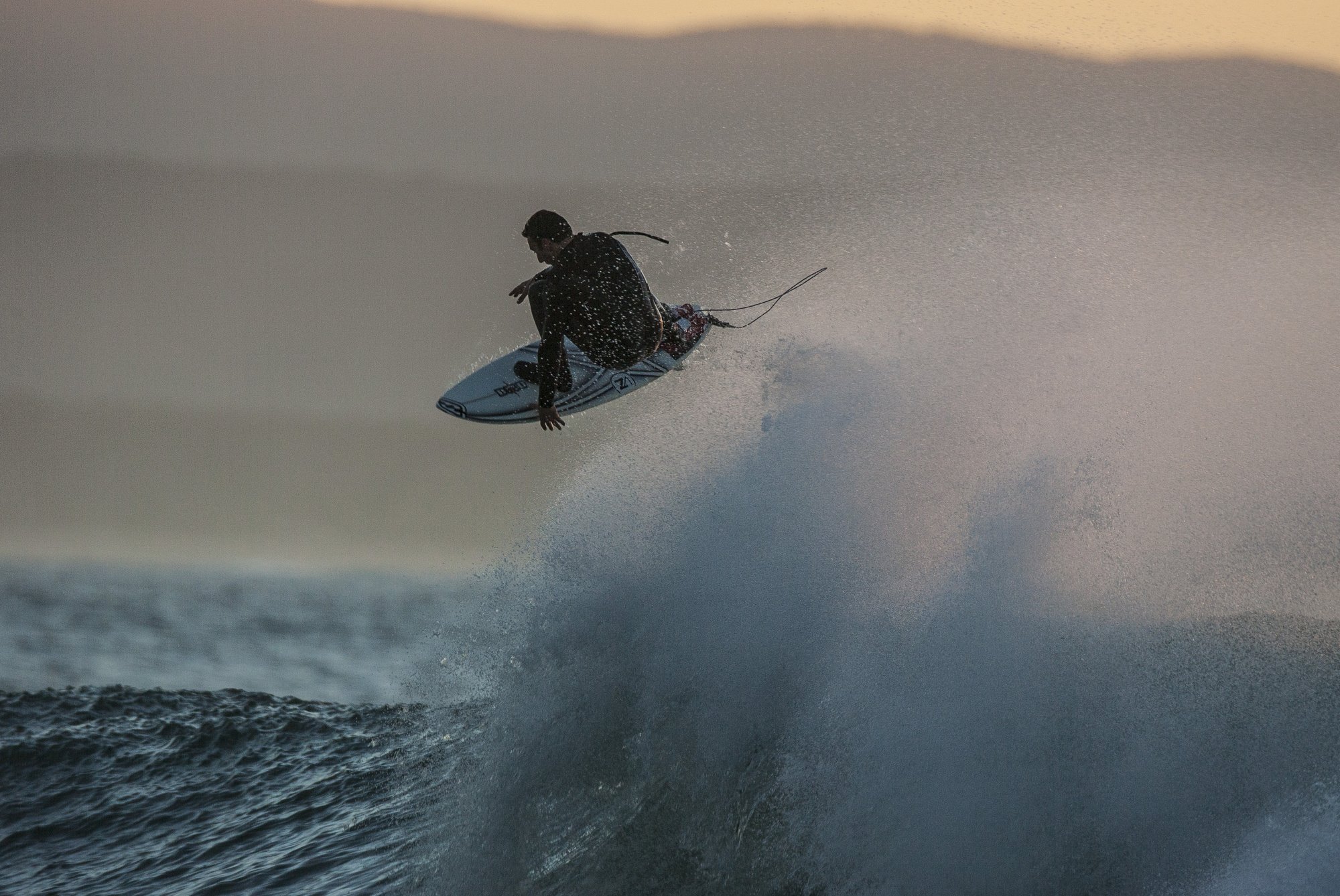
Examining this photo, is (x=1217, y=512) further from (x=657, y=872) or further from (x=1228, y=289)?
(x=657, y=872)

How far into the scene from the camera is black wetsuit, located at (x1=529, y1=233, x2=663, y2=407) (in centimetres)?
749

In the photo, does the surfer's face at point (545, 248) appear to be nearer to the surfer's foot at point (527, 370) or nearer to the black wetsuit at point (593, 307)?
the black wetsuit at point (593, 307)

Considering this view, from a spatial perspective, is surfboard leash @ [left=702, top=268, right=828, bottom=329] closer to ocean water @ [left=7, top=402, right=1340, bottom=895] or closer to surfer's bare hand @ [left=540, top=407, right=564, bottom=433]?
ocean water @ [left=7, top=402, right=1340, bottom=895]

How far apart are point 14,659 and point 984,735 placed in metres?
22.8

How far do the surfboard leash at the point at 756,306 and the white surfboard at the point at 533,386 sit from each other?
72mm

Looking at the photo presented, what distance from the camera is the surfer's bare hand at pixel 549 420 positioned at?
26.3ft

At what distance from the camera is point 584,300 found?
7578mm

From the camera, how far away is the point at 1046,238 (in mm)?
10008

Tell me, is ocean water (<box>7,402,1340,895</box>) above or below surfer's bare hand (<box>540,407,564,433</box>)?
below

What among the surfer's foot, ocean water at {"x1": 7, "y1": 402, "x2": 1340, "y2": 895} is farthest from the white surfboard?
ocean water at {"x1": 7, "y1": 402, "x2": 1340, "y2": 895}

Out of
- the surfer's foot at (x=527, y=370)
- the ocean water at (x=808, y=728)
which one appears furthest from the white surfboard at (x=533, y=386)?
the ocean water at (x=808, y=728)

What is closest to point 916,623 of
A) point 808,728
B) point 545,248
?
point 808,728

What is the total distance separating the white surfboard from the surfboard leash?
0.07 metres

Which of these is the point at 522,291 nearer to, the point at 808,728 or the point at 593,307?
the point at 593,307
